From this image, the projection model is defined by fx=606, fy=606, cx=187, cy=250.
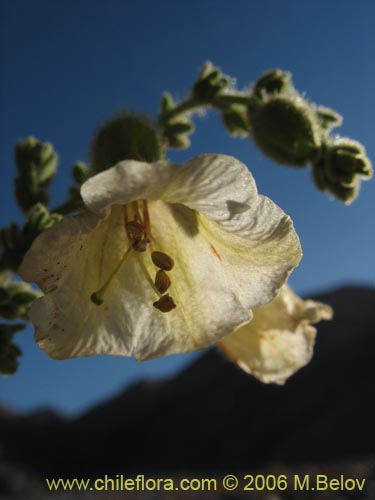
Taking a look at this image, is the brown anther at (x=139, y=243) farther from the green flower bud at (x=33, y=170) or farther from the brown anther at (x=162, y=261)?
the green flower bud at (x=33, y=170)

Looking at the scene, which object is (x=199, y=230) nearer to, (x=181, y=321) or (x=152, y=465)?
(x=181, y=321)

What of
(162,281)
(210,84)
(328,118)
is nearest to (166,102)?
(210,84)

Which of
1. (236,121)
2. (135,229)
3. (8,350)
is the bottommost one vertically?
(8,350)

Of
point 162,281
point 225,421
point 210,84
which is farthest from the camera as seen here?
point 225,421

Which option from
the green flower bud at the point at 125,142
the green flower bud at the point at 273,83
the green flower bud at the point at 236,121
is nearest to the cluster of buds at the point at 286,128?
the green flower bud at the point at 273,83

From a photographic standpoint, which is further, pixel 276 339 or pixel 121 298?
pixel 276 339

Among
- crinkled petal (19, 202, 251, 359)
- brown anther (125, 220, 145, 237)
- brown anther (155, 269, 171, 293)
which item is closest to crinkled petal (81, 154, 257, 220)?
crinkled petal (19, 202, 251, 359)

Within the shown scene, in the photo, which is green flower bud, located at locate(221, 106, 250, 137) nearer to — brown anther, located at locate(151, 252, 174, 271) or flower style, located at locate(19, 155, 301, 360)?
flower style, located at locate(19, 155, 301, 360)

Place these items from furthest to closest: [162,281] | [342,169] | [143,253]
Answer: [143,253] < [162,281] < [342,169]

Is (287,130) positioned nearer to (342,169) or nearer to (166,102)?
(342,169)
